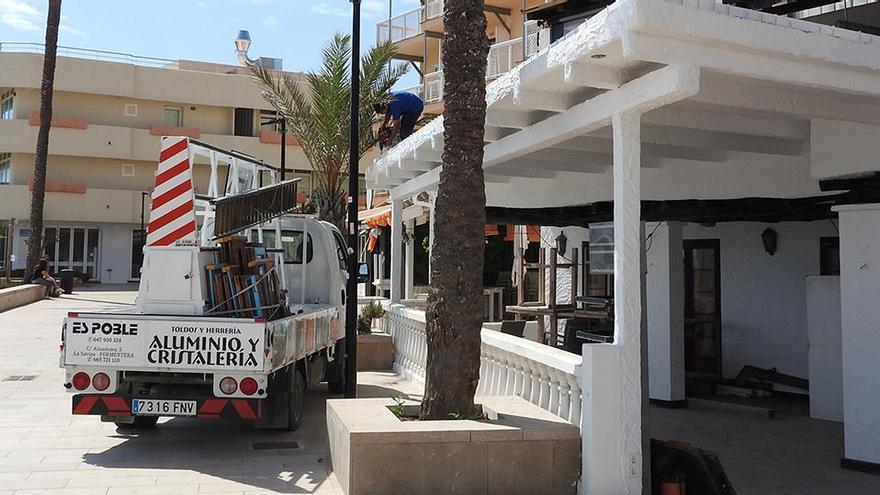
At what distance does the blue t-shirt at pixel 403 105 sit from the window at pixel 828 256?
20.4ft

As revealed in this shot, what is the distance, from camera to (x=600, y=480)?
5434 mm

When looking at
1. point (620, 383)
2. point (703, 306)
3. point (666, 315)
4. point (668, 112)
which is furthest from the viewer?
point (703, 306)

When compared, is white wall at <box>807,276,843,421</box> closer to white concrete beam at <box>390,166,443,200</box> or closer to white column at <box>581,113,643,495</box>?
white column at <box>581,113,643,495</box>

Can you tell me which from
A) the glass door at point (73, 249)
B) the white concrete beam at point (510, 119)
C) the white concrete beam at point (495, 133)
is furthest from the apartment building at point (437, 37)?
the glass door at point (73, 249)

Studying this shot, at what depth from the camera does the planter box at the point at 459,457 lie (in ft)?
17.6

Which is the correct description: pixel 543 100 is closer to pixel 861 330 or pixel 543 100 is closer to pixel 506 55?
pixel 861 330

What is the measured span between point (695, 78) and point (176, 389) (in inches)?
199

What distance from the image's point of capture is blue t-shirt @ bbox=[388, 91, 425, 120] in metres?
12.5

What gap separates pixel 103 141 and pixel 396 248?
32756mm

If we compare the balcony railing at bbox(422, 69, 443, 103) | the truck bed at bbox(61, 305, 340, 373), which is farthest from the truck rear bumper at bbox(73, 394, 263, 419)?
the balcony railing at bbox(422, 69, 443, 103)

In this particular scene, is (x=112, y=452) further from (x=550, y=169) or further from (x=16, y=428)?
(x=550, y=169)

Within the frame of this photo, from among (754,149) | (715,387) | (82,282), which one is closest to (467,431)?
(754,149)

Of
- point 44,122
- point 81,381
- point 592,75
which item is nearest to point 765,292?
point 592,75

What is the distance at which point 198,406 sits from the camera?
6922mm
